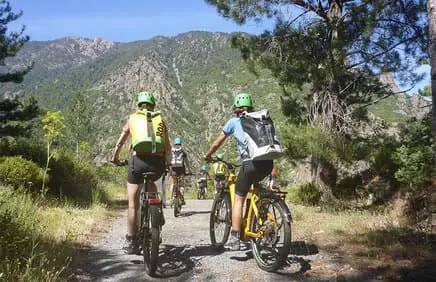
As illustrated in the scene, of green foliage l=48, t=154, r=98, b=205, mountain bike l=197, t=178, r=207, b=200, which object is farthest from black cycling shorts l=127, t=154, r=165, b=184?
mountain bike l=197, t=178, r=207, b=200

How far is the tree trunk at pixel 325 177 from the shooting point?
10.7 meters

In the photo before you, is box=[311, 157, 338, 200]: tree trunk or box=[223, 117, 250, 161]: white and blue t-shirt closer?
box=[223, 117, 250, 161]: white and blue t-shirt

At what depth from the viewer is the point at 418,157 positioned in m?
7.24

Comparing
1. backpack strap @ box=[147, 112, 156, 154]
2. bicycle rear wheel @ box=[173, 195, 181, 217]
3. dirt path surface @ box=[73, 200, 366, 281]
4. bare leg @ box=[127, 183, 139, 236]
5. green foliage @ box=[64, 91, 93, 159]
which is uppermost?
green foliage @ box=[64, 91, 93, 159]

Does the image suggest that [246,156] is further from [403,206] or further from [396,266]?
[403,206]

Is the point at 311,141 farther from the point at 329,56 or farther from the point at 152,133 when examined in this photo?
the point at 152,133

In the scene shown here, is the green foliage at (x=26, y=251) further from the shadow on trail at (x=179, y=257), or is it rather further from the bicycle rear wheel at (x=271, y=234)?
the bicycle rear wheel at (x=271, y=234)

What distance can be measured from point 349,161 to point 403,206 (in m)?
1.40

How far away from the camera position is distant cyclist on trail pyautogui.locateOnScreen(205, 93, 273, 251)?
5.07 m

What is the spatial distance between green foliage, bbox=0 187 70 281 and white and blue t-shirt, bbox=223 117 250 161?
2.24 meters

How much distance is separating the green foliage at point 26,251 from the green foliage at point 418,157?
219 inches

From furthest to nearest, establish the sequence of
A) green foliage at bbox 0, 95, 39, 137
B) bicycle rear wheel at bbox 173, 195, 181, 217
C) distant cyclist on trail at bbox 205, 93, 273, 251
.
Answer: green foliage at bbox 0, 95, 39, 137 < bicycle rear wheel at bbox 173, 195, 181, 217 < distant cyclist on trail at bbox 205, 93, 273, 251

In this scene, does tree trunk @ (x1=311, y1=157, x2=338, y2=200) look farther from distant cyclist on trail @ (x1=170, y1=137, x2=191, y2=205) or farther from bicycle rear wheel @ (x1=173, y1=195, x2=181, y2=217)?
bicycle rear wheel @ (x1=173, y1=195, x2=181, y2=217)

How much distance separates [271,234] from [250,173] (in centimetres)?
74
